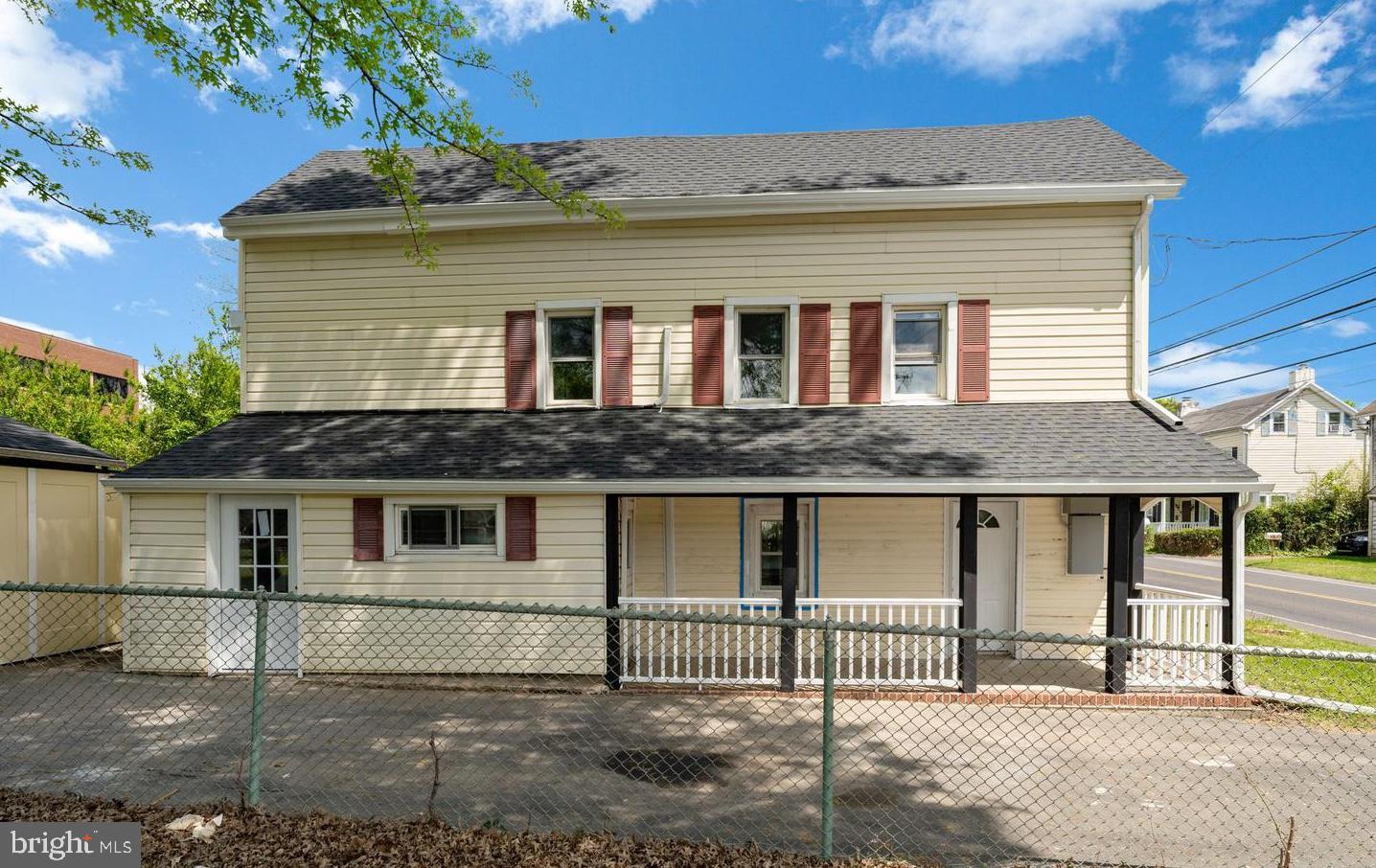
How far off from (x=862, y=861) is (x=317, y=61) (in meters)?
9.12

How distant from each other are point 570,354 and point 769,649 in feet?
15.8

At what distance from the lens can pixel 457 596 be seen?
7.95m

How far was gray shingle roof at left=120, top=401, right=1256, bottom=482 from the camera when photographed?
285 inches

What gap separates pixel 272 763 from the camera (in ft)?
17.0

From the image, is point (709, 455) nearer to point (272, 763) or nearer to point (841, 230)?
point (841, 230)

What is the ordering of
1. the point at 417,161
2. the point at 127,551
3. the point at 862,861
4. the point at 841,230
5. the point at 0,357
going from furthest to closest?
1. the point at 0,357
2. the point at 417,161
3. the point at 841,230
4. the point at 127,551
5. the point at 862,861

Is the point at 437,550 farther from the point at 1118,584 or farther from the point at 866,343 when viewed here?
the point at 1118,584

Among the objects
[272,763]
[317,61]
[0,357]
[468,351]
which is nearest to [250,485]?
[468,351]

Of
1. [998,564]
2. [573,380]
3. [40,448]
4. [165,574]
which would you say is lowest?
[998,564]

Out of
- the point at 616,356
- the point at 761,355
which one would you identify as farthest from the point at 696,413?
the point at 616,356

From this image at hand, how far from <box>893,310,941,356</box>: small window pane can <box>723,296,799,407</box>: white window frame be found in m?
1.38

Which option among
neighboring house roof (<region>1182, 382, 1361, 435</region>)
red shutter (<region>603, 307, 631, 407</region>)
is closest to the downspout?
red shutter (<region>603, 307, 631, 407</region>)

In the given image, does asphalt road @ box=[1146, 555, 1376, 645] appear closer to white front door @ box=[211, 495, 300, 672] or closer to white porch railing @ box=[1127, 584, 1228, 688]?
white porch railing @ box=[1127, 584, 1228, 688]

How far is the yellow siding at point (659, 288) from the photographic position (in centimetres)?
854
